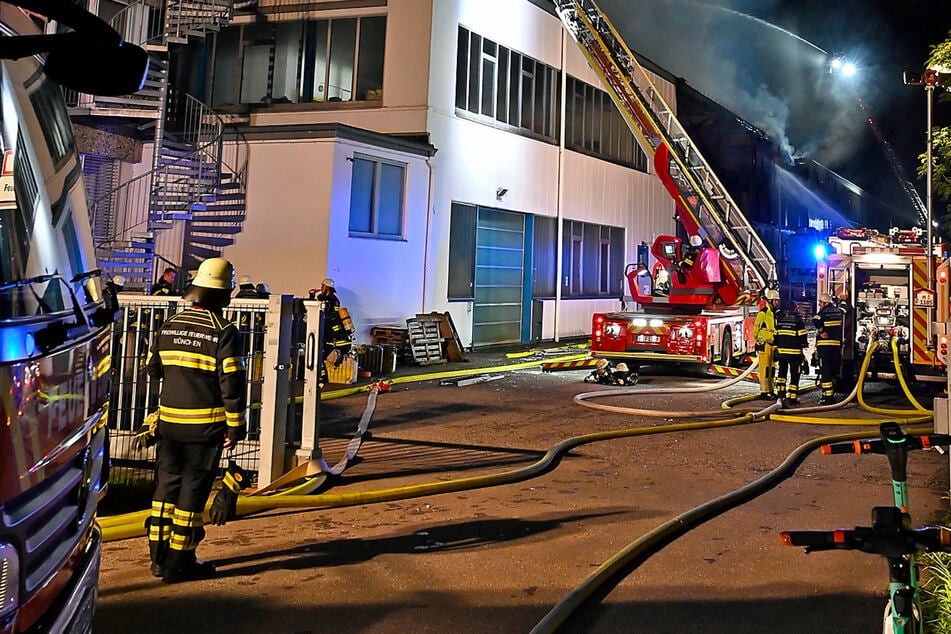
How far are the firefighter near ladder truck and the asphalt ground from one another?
4.54m

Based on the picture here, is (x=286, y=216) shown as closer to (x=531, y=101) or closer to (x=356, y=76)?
(x=356, y=76)

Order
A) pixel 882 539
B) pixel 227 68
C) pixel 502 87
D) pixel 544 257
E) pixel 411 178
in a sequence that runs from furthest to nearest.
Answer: pixel 544 257, pixel 502 87, pixel 227 68, pixel 411 178, pixel 882 539

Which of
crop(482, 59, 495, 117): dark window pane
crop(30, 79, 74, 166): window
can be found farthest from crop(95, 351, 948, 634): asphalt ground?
crop(482, 59, 495, 117): dark window pane

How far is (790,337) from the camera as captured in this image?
36.0 ft

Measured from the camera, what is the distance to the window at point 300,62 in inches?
669

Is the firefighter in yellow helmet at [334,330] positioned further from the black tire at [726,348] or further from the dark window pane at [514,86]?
the dark window pane at [514,86]

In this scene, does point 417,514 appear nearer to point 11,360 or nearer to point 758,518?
point 758,518

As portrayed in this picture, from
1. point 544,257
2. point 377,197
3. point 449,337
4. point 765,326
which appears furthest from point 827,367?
point 544,257

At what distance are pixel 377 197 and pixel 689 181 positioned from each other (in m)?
5.96

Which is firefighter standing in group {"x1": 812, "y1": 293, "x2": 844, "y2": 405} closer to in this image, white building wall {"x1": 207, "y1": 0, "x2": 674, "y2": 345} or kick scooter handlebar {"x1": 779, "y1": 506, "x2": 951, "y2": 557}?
white building wall {"x1": 207, "y1": 0, "x2": 674, "y2": 345}

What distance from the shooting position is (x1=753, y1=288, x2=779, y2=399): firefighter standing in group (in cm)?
1119

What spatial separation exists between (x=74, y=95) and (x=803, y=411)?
14.0m

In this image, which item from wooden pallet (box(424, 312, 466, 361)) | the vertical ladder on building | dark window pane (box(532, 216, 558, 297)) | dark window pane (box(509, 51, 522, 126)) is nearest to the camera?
the vertical ladder on building

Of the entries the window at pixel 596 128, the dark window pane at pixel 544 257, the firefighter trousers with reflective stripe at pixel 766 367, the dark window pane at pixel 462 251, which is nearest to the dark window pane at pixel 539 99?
the window at pixel 596 128
